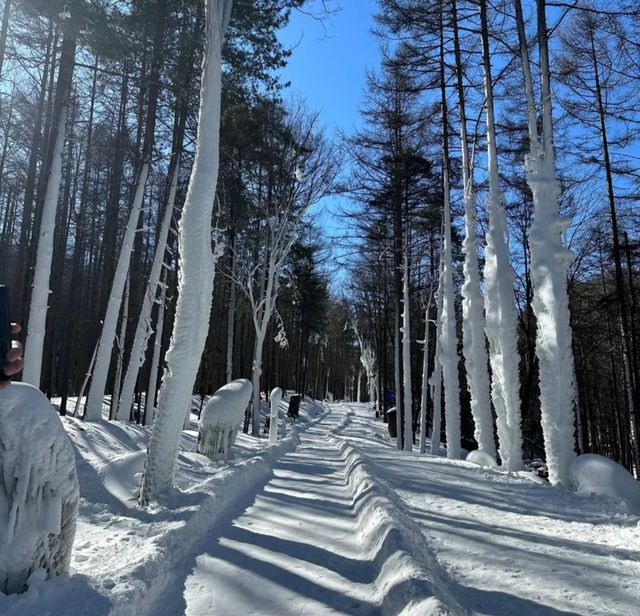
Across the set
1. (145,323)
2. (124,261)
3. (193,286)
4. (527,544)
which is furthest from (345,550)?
(145,323)

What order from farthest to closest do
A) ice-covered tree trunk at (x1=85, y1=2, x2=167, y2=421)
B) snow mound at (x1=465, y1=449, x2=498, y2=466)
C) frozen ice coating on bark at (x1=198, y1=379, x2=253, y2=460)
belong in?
ice-covered tree trunk at (x1=85, y1=2, x2=167, y2=421) → frozen ice coating on bark at (x1=198, y1=379, x2=253, y2=460) → snow mound at (x1=465, y1=449, x2=498, y2=466)

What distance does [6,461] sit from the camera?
2.82 m

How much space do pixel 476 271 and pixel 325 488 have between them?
6.19m

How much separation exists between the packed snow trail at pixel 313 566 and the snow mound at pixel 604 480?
2732mm

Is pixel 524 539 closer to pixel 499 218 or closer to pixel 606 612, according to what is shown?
pixel 606 612

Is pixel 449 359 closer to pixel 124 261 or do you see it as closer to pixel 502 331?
pixel 502 331

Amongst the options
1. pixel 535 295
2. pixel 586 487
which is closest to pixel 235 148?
pixel 535 295

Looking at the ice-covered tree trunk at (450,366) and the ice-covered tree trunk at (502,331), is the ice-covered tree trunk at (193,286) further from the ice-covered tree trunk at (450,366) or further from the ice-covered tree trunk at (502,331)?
the ice-covered tree trunk at (450,366)

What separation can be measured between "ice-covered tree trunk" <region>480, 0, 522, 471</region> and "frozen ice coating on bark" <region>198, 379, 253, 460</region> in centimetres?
518

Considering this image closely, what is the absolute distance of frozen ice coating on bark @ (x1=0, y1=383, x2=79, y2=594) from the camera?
8.98ft

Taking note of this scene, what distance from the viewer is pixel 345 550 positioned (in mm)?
4250

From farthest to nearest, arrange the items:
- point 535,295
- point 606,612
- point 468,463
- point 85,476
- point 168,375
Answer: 1. point 468,463
2. point 535,295
3. point 85,476
4. point 168,375
5. point 606,612

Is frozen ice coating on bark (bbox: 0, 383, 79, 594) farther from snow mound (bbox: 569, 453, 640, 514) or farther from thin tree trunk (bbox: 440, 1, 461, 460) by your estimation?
thin tree trunk (bbox: 440, 1, 461, 460)

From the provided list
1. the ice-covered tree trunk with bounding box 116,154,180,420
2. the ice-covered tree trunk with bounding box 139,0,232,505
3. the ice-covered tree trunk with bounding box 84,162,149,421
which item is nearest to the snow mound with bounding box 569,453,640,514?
the ice-covered tree trunk with bounding box 139,0,232,505
